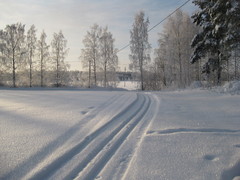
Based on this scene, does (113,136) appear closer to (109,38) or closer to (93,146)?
→ (93,146)

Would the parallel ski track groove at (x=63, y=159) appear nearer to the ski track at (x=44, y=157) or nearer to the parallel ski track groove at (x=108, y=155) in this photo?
the ski track at (x=44, y=157)

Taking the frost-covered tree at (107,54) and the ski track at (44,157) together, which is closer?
the ski track at (44,157)

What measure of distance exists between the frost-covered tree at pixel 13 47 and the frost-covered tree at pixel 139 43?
16658 millimetres

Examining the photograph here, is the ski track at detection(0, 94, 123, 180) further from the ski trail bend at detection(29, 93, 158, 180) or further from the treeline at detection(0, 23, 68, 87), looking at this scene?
the treeline at detection(0, 23, 68, 87)

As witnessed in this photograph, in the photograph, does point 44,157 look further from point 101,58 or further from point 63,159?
point 101,58

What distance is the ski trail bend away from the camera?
6.57ft

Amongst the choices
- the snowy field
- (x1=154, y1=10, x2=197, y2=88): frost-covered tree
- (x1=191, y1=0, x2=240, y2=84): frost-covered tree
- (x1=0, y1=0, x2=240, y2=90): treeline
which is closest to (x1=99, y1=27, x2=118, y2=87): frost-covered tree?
(x1=0, y1=0, x2=240, y2=90): treeline

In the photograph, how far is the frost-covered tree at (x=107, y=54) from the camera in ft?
89.8

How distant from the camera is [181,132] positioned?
128 inches

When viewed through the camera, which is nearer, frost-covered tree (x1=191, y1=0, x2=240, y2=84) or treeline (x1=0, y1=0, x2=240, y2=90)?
frost-covered tree (x1=191, y1=0, x2=240, y2=84)

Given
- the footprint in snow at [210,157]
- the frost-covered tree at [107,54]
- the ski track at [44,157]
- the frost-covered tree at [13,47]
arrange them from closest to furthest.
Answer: the ski track at [44,157], the footprint in snow at [210,157], the frost-covered tree at [13,47], the frost-covered tree at [107,54]

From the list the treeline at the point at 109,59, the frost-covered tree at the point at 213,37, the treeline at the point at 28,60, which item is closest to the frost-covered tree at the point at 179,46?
the treeline at the point at 109,59

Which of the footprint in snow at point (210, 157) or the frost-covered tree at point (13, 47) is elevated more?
the frost-covered tree at point (13, 47)

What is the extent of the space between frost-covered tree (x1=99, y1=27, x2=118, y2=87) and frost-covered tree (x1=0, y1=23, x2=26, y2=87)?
1190 cm
